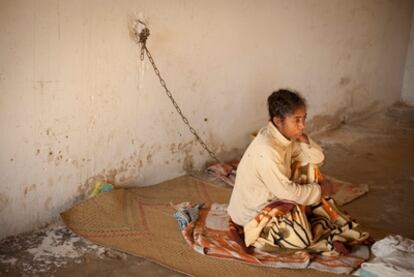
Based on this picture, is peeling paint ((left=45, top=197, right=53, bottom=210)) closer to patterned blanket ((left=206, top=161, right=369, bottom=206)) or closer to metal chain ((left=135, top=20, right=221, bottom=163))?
metal chain ((left=135, top=20, right=221, bottom=163))

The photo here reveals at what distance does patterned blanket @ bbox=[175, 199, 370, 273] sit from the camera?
2.98 metres

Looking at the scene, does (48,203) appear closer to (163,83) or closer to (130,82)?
(130,82)

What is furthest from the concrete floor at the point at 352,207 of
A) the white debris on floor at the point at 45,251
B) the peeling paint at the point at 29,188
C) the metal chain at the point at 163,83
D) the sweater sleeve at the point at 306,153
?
the metal chain at the point at 163,83

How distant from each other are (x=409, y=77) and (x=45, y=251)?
19.8 feet

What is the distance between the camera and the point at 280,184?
2918 millimetres

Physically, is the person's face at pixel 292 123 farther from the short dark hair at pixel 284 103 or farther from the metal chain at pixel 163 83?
the metal chain at pixel 163 83

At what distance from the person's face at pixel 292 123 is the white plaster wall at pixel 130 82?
1.31 m

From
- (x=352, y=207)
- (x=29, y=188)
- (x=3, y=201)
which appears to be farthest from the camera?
(x=352, y=207)

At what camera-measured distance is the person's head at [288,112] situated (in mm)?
2965

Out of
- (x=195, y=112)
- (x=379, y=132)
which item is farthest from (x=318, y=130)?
(x=195, y=112)

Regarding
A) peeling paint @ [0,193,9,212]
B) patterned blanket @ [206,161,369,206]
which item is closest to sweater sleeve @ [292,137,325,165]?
patterned blanket @ [206,161,369,206]

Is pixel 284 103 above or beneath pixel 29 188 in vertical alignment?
above

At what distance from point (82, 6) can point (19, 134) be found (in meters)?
0.93

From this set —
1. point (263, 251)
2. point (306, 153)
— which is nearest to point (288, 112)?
point (306, 153)
